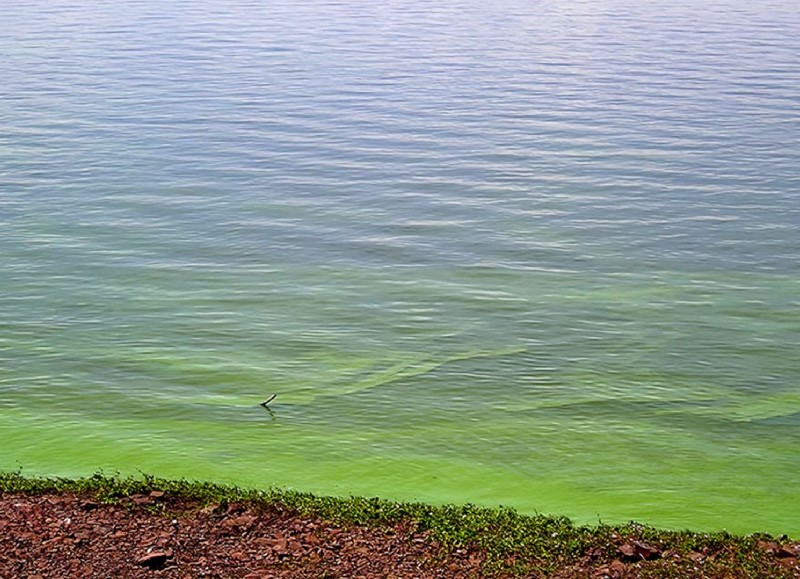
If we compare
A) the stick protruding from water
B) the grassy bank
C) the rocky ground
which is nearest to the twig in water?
the stick protruding from water

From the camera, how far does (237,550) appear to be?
5.52 m

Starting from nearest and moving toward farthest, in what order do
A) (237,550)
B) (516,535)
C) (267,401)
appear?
(237,550)
(516,535)
(267,401)

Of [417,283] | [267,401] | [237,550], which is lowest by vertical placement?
[237,550]

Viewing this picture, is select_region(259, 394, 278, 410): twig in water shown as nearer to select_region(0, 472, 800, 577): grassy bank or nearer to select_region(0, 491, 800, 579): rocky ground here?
select_region(0, 472, 800, 577): grassy bank

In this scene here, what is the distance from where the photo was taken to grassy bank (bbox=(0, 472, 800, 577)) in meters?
5.39

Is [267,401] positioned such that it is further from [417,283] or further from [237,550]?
[417,283]

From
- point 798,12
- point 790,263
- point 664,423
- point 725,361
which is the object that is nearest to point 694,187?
point 790,263

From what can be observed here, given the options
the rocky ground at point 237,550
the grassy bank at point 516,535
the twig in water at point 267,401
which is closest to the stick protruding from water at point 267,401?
the twig in water at point 267,401

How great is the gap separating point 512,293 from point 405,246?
5.38 ft

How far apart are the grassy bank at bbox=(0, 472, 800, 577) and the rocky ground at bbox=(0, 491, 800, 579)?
14 mm

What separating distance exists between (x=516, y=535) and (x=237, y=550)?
1.26 m

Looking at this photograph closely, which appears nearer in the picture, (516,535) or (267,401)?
(516,535)

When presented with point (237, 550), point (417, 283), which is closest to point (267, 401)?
point (237, 550)

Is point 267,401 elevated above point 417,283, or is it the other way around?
point 417,283
